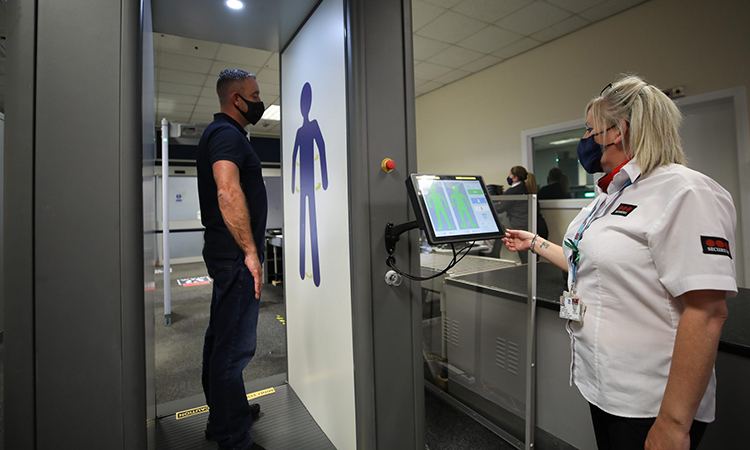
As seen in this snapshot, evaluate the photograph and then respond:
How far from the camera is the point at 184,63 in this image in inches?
181

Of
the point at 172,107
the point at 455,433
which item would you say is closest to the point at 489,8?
the point at 455,433

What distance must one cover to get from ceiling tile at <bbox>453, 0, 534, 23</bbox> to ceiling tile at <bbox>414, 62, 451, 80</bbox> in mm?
1306

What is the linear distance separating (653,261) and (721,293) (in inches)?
5.0

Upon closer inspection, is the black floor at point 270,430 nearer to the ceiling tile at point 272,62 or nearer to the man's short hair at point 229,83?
the man's short hair at point 229,83

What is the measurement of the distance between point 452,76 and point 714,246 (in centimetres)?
514

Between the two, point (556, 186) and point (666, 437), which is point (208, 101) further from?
point (666, 437)

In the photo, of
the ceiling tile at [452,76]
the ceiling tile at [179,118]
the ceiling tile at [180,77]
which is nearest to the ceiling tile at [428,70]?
the ceiling tile at [452,76]

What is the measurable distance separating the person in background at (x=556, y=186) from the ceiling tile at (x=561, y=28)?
Result: 1.49m

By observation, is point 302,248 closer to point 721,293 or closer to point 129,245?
point 129,245

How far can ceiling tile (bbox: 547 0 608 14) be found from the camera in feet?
11.1

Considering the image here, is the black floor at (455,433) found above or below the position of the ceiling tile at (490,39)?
below

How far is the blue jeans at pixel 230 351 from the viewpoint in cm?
146

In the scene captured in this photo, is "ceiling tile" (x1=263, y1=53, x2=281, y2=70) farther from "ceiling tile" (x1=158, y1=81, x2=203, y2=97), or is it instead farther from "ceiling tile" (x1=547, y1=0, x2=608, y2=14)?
"ceiling tile" (x1=547, y1=0, x2=608, y2=14)

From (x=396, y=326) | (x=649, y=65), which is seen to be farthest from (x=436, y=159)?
(x=396, y=326)
